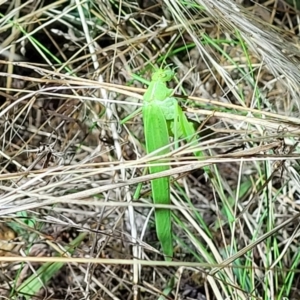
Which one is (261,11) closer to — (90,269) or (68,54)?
(68,54)

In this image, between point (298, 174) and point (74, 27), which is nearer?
point (298, 174)

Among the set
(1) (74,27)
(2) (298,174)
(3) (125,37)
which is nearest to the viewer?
(2) (298,174)

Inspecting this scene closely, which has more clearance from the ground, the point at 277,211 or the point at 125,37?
the point at 125,37

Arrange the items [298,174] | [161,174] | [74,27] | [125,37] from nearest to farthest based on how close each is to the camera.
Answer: [161,174]
[298,174]
[125,37]
[74,27]

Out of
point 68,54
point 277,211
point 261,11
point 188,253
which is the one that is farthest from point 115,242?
point 261,11

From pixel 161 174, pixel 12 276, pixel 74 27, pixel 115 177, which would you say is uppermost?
pixel 74 27

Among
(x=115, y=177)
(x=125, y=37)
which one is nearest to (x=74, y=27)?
(x=125, y=37)

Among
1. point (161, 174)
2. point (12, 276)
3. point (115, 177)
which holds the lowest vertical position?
point (12, 276)

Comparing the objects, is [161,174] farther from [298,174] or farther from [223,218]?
[223,218]

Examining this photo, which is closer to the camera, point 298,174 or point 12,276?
point 298,174
